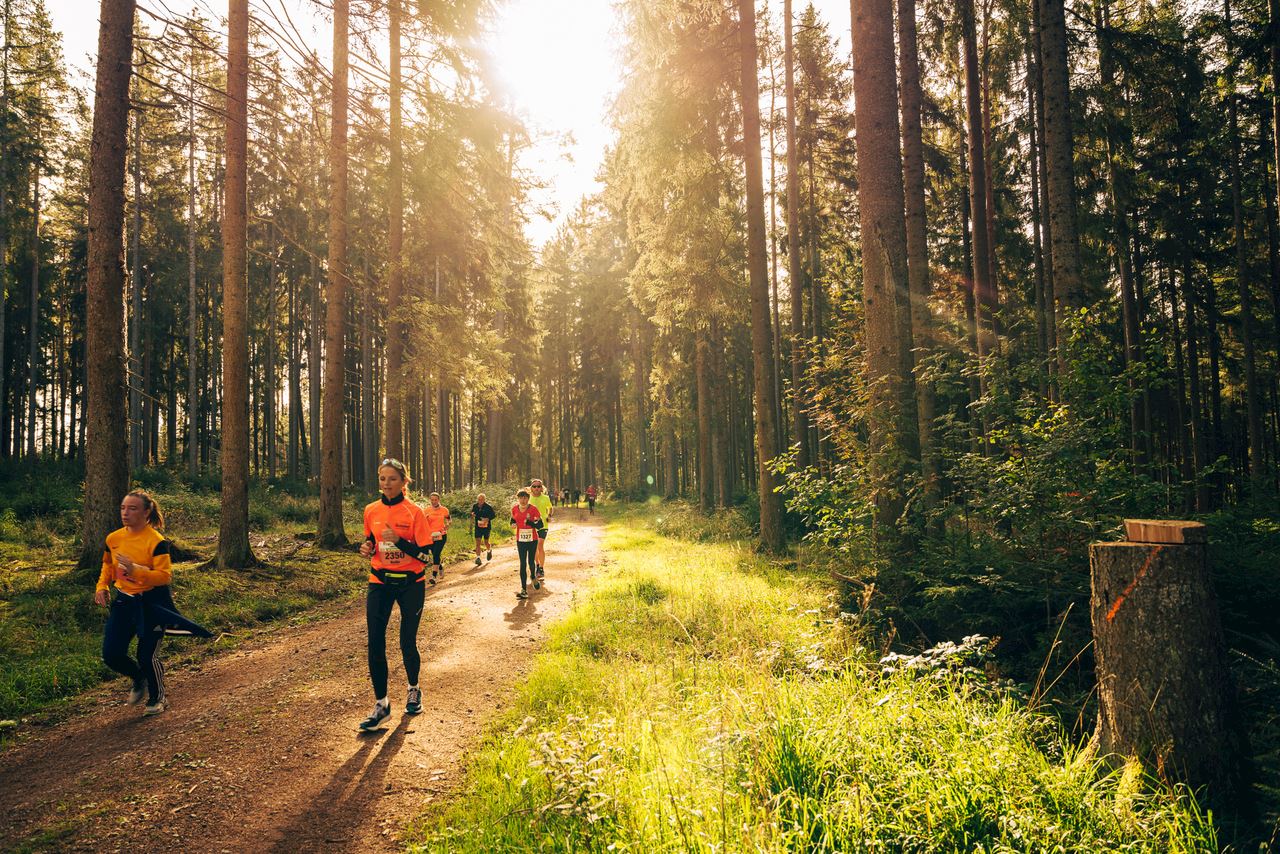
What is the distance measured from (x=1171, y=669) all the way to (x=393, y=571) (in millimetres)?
5715

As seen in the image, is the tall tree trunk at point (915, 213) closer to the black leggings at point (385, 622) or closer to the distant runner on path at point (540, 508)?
the distant runner on path at point (540, 508)

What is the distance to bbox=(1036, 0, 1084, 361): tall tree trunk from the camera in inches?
332

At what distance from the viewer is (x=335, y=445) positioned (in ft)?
49.3

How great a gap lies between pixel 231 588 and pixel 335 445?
222 inches

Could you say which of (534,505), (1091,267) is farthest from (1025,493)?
(1091,267)

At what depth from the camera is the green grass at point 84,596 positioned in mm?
6340

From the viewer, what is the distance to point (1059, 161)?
860 cm

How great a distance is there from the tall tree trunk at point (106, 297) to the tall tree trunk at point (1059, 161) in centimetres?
1440

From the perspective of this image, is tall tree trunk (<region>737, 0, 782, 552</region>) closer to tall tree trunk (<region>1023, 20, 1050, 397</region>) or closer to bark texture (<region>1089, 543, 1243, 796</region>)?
tall tree trunk (<region>1023, 20, 1050, 397</region>)

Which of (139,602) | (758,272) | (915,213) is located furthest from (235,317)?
(915,213)

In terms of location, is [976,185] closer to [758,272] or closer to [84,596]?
[758,272]

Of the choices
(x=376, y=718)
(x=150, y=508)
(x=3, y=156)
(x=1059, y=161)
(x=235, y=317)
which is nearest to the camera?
(x=376, y=718)

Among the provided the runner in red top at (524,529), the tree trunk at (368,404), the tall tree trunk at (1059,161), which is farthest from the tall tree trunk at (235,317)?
the tree trunk at (368,404)

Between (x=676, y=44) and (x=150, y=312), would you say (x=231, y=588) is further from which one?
(x=150, y=312)
